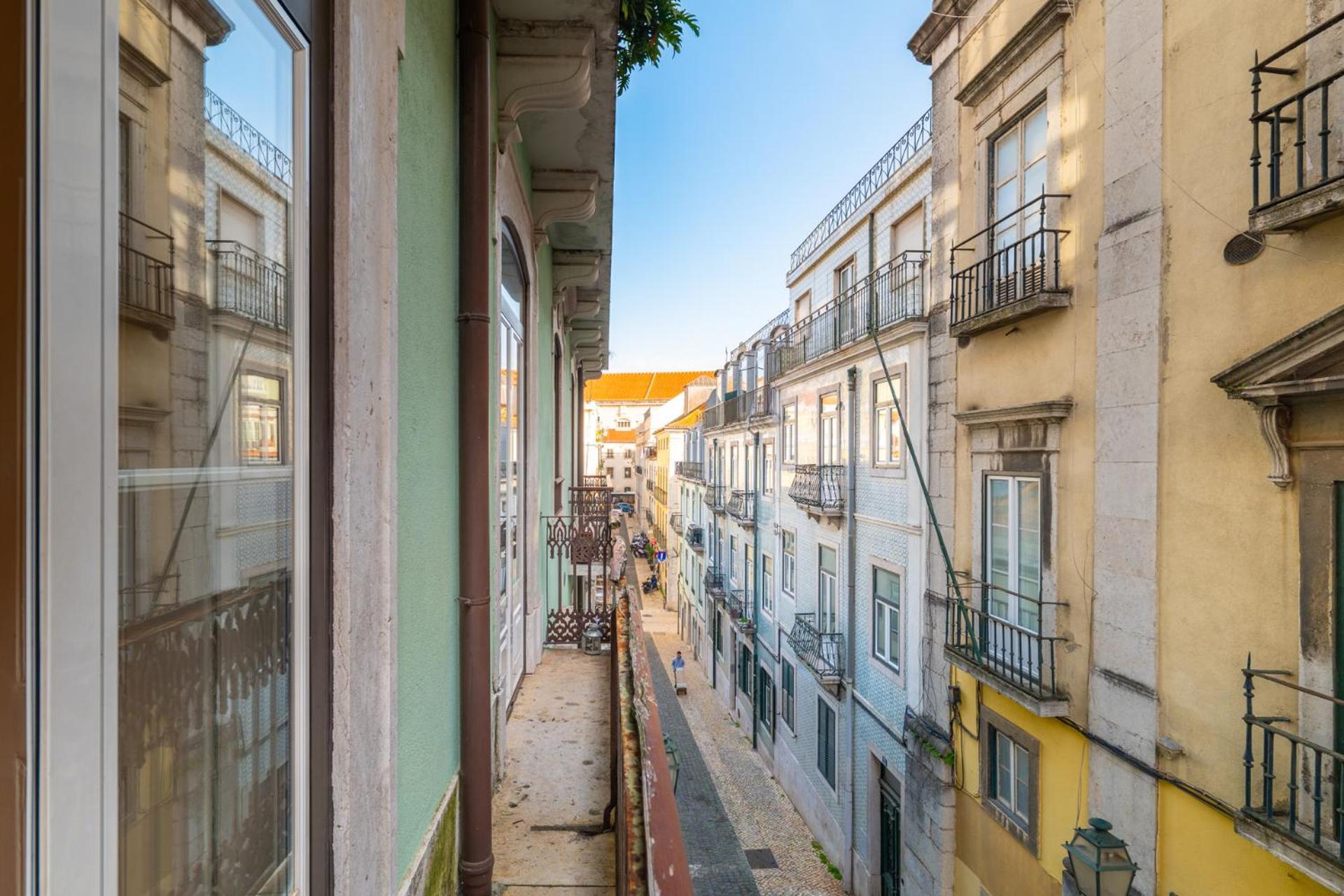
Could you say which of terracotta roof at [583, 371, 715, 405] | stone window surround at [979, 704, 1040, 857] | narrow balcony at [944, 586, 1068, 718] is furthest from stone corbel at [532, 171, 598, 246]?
terracotta roof at [583, 371, 715, 405]

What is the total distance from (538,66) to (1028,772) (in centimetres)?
939

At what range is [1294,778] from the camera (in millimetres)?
4859

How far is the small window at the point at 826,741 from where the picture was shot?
1427 cm

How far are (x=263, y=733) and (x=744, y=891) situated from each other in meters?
14.1

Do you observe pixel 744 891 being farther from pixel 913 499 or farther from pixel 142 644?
pixel 142 644

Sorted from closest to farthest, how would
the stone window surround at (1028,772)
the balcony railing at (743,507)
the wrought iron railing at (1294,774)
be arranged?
the wrought iron railing at (1294,774)
the stone window surround at (1028,772)
the balcony railing at (743,507)

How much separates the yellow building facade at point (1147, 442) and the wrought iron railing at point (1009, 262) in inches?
1.9

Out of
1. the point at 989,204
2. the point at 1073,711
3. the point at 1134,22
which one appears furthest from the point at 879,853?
the point at 1134,22

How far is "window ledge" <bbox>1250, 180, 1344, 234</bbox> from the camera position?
4.58 m

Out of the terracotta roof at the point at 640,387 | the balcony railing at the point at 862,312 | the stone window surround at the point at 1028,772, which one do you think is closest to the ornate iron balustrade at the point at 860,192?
the balcony railing at the point at 862,312

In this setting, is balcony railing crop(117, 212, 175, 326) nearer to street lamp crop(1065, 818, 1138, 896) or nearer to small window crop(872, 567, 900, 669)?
street lamp crop(1065, 818, 1138, 896)

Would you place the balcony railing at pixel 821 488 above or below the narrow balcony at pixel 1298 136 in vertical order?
below

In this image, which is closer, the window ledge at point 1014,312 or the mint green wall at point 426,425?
the mint green wall at point 426,425

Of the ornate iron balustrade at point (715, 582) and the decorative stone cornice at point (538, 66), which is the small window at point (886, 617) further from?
the ornate iron balustrade at point (715, 582)
